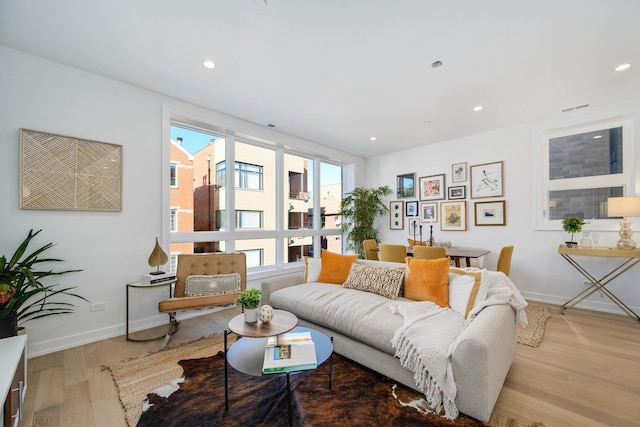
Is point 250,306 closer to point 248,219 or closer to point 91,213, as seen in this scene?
point 91,213

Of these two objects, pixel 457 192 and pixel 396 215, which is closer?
pixel 457 192

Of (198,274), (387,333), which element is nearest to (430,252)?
(387,333)

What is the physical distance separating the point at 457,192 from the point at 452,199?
153mm

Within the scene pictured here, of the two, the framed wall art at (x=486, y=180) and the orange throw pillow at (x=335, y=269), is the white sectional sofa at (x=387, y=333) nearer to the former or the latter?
the orange throw pillow at (x=335, y=269)

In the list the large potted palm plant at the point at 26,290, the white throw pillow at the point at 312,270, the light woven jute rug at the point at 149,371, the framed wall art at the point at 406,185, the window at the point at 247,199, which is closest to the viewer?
the light woven jute rug at the point at 149,371

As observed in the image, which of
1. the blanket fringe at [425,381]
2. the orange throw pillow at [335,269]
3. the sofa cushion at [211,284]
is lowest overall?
the blanket fringe at [425,381]

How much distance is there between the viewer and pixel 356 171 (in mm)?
6246

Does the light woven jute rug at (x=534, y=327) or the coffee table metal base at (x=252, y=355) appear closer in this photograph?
the coffee table metal base at (x=252, y=355)

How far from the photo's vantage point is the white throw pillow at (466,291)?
2158 millimetres

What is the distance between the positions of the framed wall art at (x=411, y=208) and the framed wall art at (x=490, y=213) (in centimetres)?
111

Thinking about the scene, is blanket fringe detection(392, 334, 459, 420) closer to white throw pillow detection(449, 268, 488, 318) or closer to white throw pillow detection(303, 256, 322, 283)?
white throw pillow detection(449, 268, 488, 318)

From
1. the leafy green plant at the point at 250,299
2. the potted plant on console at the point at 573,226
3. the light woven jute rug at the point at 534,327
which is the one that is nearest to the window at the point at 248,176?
the leafy green plant at the point at 250,299

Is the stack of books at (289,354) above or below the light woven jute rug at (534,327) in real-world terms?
→ above

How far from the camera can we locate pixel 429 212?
5270 mm
